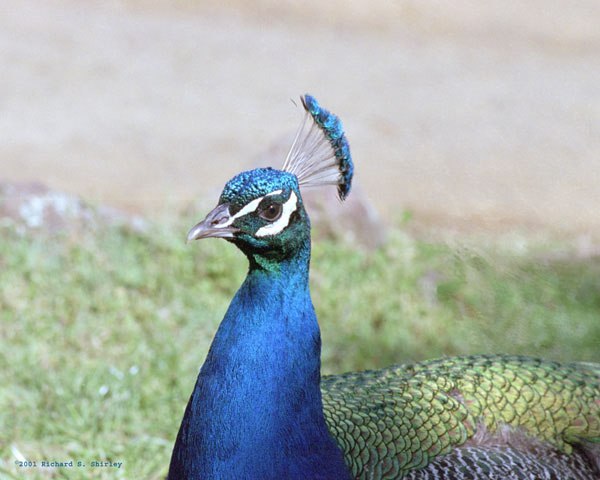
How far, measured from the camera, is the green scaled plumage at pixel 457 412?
1984 mm

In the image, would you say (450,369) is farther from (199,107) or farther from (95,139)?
(199,107)

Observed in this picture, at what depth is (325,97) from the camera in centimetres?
712

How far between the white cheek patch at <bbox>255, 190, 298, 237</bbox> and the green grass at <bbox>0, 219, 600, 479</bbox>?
1.40 m

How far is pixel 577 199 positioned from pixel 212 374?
4.46 metres

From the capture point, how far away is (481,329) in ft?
12.2

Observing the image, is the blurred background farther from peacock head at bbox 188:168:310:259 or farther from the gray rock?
peacock head at bbox 188:168:310:259

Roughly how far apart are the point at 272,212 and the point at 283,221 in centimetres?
3

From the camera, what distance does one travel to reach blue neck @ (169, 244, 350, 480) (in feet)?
5.83

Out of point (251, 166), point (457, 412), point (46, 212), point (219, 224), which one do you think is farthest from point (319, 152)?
point (251, 166)

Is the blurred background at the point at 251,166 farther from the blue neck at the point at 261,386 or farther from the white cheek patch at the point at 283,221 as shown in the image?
the white cheek patch at the point at 283,221

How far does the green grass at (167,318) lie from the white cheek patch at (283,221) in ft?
4.60

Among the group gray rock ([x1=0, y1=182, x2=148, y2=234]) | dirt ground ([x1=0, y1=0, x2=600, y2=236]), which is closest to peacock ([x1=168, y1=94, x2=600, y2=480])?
gray rock ([x1=0, y1=182, x2=148, y2=234])

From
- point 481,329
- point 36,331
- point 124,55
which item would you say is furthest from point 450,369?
point 124,55

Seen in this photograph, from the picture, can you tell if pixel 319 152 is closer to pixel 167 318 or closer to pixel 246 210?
pixel 246 210
